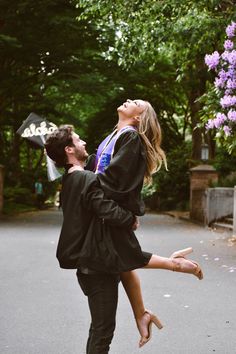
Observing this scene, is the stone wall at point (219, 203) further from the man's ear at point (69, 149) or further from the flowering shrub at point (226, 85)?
the man's ear at point (69, 149)

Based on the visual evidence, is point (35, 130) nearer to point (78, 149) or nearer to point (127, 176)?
point (78, 149)

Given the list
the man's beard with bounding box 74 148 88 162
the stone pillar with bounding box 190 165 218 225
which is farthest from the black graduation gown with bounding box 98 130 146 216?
the stone pillar with bounding box 190 165 218 225

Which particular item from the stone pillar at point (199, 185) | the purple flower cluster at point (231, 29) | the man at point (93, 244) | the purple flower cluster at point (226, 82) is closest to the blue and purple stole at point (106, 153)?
the man at point (93, 244)

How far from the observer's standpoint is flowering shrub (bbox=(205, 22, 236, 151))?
10734 mm

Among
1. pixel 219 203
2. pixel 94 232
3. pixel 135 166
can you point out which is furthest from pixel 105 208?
pixel 219 203

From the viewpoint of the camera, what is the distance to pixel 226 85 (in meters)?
11.2

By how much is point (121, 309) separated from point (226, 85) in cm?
614

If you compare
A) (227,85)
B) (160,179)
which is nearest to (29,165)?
(160,179)

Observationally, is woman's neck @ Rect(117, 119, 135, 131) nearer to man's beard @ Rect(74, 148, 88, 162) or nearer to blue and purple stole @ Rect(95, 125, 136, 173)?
blue and purple stole @ Rect(95, 125, 136, 173)

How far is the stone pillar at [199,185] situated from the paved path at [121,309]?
10296mm

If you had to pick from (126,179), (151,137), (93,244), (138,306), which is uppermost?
(151,137)

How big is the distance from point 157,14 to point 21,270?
7.86 metres

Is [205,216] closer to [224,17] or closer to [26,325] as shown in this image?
[224,17]

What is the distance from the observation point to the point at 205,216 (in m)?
19.8
